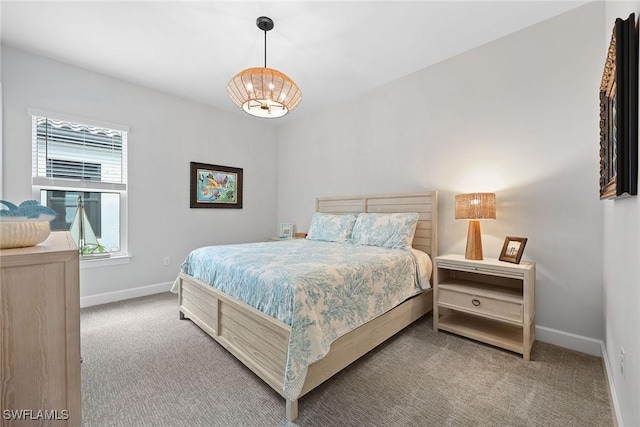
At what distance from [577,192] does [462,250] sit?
1025 millimetres

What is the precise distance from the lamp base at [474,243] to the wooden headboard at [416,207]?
0.48 meters

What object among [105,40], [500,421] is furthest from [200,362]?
[105,40]

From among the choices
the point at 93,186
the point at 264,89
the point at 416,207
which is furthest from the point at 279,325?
the point at 93,186

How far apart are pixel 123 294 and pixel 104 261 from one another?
1.55ft

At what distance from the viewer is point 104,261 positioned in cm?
323

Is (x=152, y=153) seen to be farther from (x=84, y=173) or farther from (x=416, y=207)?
(x=416, y=207)

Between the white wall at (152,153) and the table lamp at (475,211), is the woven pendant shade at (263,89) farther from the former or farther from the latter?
the white wall at (152,153)

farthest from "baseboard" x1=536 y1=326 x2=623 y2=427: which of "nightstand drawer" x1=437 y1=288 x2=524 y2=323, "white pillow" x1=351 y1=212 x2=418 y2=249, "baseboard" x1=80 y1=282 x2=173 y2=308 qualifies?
"baseboard" x1=80 y1=282 x2=173 y2=308

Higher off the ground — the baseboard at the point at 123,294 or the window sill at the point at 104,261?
the window sill at the point at 104,261

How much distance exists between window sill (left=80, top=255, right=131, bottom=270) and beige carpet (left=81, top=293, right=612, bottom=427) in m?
1.04

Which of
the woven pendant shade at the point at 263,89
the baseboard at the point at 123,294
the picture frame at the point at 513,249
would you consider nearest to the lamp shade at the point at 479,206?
the picture frame at the point at 513,249

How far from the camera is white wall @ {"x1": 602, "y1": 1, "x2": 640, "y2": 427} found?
1.09 metres

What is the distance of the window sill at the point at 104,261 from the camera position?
309 centimetres

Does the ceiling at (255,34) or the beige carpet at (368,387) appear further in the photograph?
the ceiling at (255,34)
